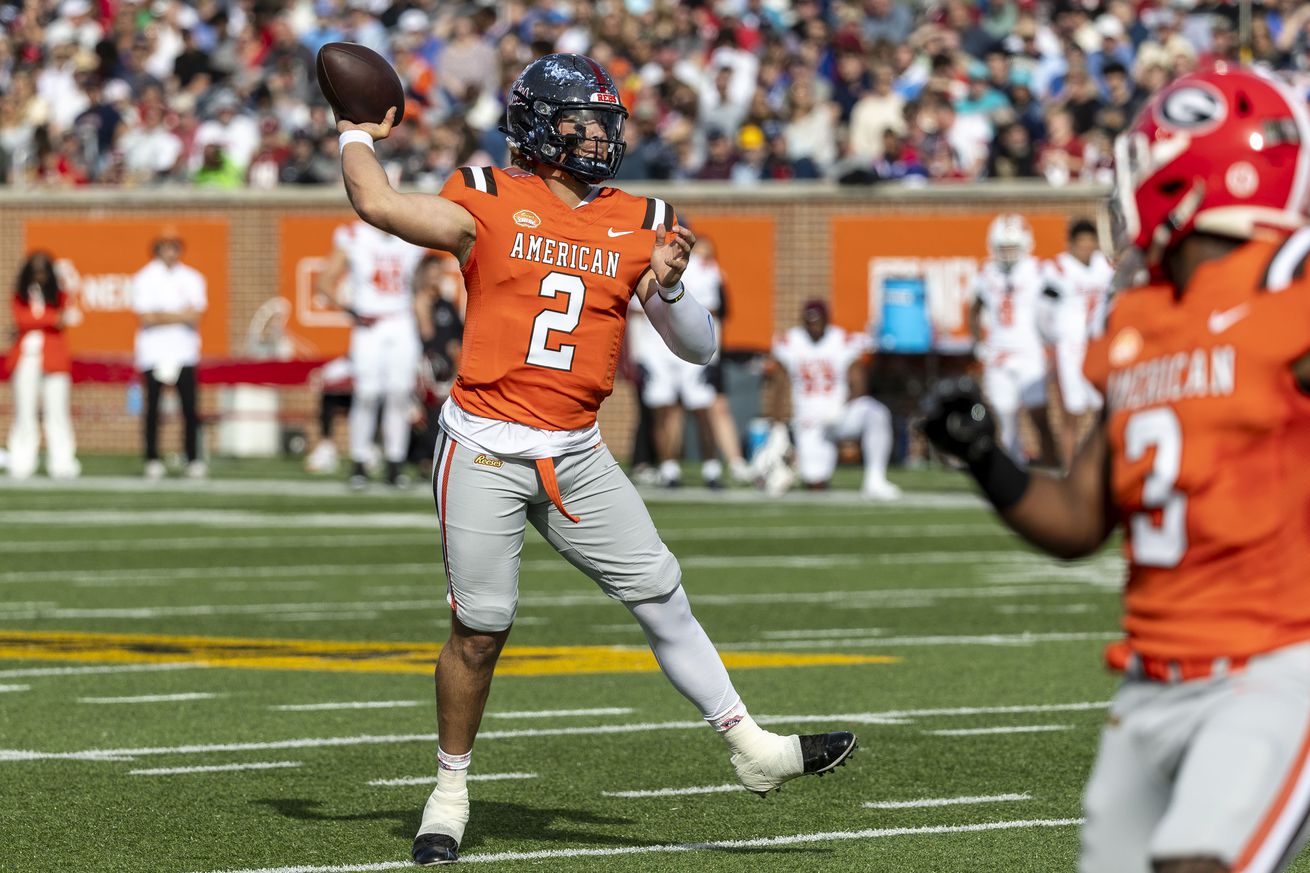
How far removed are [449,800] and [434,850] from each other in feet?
0.53

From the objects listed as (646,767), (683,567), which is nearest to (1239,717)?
(646,767)

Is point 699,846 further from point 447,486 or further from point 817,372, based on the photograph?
point 817,372

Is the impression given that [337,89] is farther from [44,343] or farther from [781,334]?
[781,334]

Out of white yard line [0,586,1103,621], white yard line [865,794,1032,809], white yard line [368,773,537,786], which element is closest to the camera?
white yard line [865,794,1032,809]

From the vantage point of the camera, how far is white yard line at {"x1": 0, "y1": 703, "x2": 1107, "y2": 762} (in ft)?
26.0

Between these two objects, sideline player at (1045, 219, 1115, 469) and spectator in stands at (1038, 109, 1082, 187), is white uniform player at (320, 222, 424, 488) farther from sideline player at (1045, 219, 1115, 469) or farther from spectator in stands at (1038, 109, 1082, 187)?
spectator in stands at (1038, 109, 1082, 187)

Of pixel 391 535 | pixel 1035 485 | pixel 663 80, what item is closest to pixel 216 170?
pixel 663 80

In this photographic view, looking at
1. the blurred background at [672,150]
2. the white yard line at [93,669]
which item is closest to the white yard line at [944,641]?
the white yard line at [93,669]

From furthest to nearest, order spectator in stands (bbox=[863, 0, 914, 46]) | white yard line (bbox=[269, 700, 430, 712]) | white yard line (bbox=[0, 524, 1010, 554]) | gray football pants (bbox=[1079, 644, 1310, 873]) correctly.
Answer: spectator in stands (bbox=[863, 0, 914, 46]) < white yard line (bbox=[0, 524, 1010, 554]) < white yard line (bbox=[269, 700, 430, 712]) < gray football pants (bbox=[1079, 644, 1310, 873])

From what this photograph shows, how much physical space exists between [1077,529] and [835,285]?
68.3 feet

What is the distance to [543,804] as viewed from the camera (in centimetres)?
707

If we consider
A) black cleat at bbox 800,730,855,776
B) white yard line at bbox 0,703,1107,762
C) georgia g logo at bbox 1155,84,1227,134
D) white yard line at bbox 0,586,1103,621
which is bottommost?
white yard line at bbox 0,586,1103,621

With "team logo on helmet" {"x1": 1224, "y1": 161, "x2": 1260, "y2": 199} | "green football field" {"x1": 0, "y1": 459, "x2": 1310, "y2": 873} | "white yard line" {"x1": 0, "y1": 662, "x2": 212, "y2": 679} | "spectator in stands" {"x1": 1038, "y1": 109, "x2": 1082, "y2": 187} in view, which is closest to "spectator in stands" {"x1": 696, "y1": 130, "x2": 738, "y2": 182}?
"spectator in stands" {"x1": 1038, "y1": 109, "x2": 1082, "y2": 187}

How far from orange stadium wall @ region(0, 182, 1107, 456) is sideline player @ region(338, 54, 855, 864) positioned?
17.6 meters
